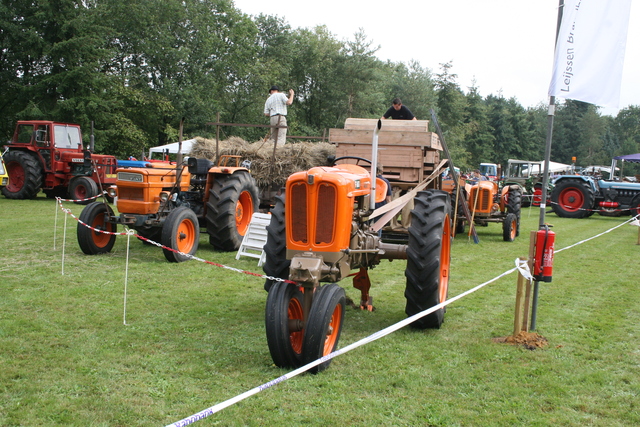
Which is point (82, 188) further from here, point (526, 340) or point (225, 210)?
point (526, 340)

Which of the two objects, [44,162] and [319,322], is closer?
[319,322]

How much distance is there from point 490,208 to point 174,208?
7.05 m

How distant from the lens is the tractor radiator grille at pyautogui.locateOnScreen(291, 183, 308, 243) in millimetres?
4316

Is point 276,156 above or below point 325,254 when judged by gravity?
above

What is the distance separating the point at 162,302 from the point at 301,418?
9.78ft

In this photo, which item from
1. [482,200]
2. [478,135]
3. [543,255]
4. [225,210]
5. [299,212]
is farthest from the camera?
[478,135]

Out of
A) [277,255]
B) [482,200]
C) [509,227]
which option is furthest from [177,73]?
[277,255]

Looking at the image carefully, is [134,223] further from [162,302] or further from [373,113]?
[373,113]

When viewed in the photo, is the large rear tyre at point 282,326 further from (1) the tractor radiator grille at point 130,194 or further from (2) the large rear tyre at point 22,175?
(2) the large rear tyre at point 22,175

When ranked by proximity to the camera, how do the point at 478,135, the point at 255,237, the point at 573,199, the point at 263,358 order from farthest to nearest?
the point at 478,135 → the point at 573,199 → the point at 255,237 → the point at 263,358

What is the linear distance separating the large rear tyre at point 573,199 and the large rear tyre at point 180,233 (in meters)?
14.0

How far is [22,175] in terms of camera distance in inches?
670

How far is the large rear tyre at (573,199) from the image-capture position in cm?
1850

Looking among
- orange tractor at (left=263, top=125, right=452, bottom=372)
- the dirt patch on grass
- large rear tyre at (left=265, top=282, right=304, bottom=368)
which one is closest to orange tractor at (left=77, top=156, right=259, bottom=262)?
orange tractor at (left=263, top=125, right=452, bottom=372)
